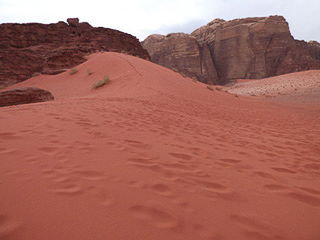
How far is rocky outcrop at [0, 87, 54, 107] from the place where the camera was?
6.50m

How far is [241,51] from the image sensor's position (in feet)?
123

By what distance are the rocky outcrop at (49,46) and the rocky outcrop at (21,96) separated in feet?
31.5

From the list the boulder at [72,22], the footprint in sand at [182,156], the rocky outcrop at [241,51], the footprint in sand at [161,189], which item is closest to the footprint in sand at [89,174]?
the footprint in sand at [161,189]

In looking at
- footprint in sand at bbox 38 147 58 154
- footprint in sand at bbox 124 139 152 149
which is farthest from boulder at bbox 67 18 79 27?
footprint in sand at bbox 38 147 58 154

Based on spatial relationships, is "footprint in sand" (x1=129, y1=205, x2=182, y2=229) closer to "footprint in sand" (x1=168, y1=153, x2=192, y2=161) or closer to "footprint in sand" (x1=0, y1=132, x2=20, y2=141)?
"footprint in sand" (x1=168, y1=153, x2=192, y2=161)

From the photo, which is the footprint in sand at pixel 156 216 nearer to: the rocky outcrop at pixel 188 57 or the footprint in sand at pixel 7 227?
the footprint in sand at pixel 7 227

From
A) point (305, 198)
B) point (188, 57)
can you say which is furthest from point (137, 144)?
point (188, 57)

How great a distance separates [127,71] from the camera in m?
10.8

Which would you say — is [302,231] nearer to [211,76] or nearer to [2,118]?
[2,118]

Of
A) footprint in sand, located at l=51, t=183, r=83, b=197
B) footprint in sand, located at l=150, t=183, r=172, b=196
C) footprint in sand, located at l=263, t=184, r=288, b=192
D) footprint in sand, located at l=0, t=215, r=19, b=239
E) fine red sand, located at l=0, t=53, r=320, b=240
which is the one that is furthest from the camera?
footprint in sand, located at l=263, t=184, r=288, b=192

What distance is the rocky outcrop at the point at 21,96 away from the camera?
650 centimetres

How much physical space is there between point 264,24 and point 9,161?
45970mm

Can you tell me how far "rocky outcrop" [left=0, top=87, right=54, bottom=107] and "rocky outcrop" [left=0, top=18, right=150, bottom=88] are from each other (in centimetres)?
960

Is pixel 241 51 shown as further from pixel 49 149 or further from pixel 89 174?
pixel 89 174
